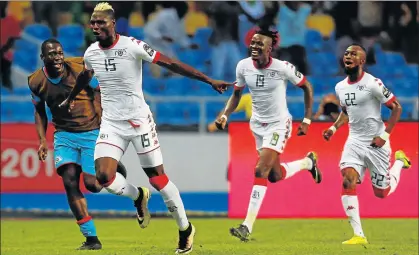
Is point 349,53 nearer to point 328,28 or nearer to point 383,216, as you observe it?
point 383,216

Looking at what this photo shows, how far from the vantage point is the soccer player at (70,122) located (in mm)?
12219

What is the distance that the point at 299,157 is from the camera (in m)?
17.8

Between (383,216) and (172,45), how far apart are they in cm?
666

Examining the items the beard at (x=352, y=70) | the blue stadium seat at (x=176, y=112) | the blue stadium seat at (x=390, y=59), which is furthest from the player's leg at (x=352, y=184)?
the blue stadium seat at (x=390, y=59)

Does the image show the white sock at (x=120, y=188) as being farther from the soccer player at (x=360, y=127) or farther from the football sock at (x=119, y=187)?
the soccer player at (x=360, y=127)

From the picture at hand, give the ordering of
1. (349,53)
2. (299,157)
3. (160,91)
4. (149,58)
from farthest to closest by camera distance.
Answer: (160,91) < (299,157) < (349,53) < (149,58)

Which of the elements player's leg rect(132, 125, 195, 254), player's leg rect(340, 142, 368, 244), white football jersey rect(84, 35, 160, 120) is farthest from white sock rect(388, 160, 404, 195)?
white football jersey rect(84, 35, 160, 120)

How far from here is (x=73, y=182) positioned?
12.3 meters

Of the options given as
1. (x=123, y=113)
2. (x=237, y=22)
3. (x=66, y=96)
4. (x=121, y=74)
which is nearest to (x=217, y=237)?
(x=66, y=96)

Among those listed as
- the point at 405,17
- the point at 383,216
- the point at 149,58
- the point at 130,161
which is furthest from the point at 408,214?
the point at 149,58

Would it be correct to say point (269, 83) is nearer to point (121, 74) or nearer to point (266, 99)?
point (266, 99)

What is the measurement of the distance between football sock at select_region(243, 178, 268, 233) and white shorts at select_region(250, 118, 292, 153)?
57cm

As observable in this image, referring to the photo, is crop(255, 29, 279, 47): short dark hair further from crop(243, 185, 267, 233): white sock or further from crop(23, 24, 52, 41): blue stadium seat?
crop(23, 24, 52, 41): blue stadium seat

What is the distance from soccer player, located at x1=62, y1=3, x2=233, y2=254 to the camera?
35.5 feet
